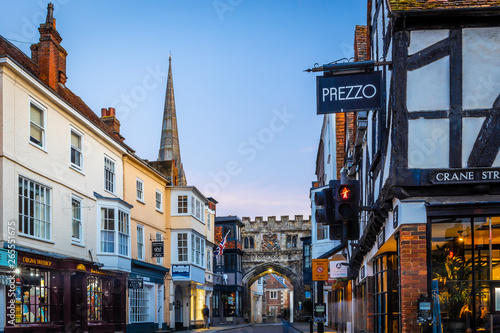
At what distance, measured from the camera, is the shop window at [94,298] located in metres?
22.7

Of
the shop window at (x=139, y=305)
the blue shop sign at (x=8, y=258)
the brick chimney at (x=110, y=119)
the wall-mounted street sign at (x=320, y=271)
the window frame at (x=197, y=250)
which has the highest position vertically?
the brick chimney at (x=110, y=119)

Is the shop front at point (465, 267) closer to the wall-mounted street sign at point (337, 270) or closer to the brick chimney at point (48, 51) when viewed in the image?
the wall-mounted street sign at point (337, 270)

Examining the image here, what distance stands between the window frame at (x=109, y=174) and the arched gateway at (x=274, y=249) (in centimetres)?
3860

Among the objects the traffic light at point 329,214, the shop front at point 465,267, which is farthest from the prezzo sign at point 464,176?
the traffic light at point 329,214

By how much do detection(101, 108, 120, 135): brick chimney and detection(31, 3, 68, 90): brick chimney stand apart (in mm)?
8565

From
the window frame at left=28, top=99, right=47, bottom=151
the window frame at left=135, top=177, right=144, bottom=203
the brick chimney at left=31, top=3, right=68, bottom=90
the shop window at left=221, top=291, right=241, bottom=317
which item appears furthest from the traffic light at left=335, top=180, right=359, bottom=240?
the shop window at left=221, top=291, right=241, bottom=317

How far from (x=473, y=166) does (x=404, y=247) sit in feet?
5.09

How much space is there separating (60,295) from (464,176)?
14420mm

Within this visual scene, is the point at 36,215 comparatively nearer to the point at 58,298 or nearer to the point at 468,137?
the point at 58,298

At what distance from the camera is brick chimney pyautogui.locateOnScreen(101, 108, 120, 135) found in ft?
101

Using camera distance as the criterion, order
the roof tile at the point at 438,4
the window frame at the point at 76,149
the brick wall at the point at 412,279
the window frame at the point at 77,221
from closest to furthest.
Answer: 1. the brick wall at the point at 412,279
2. the roof tile at the point at 438,4
3. the window frame at the point at 77,221
4. the window frame at the point at 76,149

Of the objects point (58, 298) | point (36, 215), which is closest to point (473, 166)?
point (36, 215)

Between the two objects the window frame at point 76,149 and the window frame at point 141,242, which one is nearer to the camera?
the window frame at point 76,149

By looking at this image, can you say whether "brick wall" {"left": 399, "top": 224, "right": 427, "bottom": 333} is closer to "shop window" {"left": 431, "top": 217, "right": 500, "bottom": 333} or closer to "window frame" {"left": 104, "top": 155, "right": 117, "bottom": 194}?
"shop window" {"left": 431, "top": 217, "right": 500, "bottom": 333}
